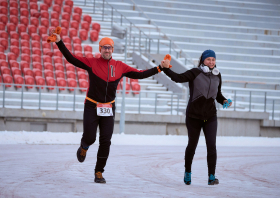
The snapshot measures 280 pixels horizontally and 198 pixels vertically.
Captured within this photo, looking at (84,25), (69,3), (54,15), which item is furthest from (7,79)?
(69,3)

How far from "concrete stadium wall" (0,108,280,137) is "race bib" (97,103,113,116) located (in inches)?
450

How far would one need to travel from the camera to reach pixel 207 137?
6.05 m

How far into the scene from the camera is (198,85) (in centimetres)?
606

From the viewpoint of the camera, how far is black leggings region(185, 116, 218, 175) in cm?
602

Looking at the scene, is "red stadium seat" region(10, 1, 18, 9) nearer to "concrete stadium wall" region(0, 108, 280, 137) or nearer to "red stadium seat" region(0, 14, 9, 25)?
"red stadium seat" region(0, 14, 9, 25)

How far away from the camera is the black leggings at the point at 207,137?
6.02m

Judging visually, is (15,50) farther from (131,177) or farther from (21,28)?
(131,177)

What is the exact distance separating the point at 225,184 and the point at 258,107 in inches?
Answer: 605

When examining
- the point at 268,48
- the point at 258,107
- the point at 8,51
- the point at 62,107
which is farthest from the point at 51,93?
the point at 268,48

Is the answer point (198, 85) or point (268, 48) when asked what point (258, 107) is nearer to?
point (268, 48)

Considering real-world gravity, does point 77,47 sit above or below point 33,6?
below

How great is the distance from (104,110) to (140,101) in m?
12.9

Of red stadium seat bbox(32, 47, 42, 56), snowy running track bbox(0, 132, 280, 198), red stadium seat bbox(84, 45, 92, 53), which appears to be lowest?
snowy running track bbox(0, 132, 280, 198)

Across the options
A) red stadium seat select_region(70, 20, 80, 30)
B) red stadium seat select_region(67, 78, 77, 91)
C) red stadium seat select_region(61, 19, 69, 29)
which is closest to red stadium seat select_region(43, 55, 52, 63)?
red stadium seat select_region(67, 78, 77, 91)
